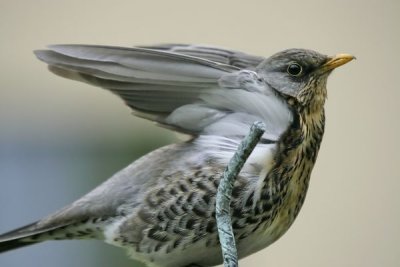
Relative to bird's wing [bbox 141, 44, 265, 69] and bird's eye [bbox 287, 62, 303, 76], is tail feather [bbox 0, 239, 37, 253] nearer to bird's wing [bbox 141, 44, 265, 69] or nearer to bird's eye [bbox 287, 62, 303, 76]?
bird's wing [bbox 141, 44, 265, 69]

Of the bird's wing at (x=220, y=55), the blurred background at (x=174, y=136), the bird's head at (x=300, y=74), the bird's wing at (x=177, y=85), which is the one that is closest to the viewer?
the bird's wing at (x=177, y=85)

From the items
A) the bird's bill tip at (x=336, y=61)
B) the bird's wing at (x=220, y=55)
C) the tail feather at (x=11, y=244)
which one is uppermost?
the bird's bill tip at (x=336, y=61)

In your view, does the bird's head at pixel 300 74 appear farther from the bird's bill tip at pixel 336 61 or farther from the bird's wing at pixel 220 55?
the bird's wing at pixel 220 55

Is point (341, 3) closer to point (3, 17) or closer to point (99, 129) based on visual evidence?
point (99, 129)

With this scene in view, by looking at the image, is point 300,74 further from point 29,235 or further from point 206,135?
point 29,235

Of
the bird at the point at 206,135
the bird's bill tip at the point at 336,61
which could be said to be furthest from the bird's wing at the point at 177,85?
the bird's bill tip at the point at 336,61

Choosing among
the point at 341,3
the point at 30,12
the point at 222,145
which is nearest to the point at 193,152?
the point at 222,145

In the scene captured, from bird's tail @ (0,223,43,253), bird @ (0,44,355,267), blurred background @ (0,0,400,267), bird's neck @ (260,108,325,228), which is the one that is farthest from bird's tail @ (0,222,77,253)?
blurred background @ (0,0,400,267)

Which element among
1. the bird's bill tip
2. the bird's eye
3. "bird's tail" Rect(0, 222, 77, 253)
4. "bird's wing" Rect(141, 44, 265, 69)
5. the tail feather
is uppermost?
the bird's bill tip
